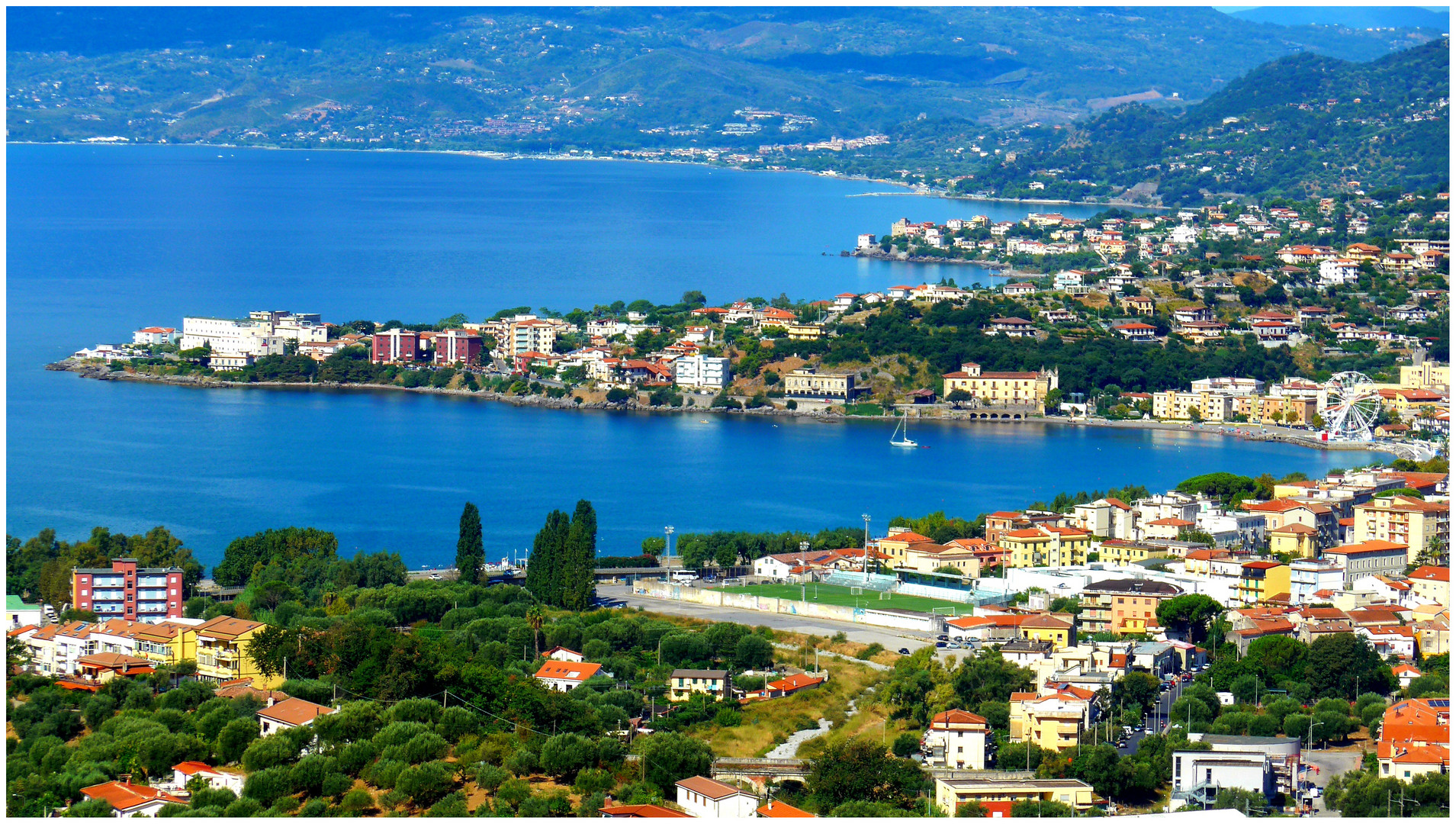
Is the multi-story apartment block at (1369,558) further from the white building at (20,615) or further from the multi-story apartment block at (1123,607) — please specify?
the white building at (20,615)

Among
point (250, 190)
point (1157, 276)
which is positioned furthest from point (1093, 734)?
point (250, 190)

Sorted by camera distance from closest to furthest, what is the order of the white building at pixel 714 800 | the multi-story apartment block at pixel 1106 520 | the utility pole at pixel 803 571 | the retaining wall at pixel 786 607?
the white building at pixel 714 800, the retaining wall at pixel 786 607, the utility pole at pixel 803 571, the multi-story apartment block at pixel 1106 520

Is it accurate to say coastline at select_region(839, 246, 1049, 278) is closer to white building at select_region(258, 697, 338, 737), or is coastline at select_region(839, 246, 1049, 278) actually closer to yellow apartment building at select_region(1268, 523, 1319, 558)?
yellow apartment building at select_region(1268, 523, 1319, 558)

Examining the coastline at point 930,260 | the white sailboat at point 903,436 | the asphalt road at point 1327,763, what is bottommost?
the asphalt road at point 1327,763

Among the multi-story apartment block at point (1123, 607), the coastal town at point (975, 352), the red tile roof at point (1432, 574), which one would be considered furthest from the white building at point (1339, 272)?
the multi-story apartment block at point (1123, 607)

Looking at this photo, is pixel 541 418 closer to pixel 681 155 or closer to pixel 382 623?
pixel 382 623

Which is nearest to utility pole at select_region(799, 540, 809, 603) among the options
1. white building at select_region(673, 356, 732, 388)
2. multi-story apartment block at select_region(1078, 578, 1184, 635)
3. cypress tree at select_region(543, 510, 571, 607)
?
cypress tree at select_region(543, 510, 571, 607)

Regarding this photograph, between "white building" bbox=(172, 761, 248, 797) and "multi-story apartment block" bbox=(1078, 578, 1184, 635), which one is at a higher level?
"multi-story apartment block" bbox=(1078, 578, 1184, 635)
